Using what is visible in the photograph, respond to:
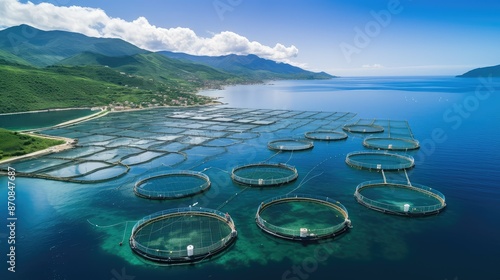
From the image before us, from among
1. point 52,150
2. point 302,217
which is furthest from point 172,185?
point 52,150

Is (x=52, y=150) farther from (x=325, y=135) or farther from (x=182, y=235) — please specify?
(x=325, y=135)

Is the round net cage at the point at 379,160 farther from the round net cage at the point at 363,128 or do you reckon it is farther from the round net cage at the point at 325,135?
the round net cage at the point at 363,128

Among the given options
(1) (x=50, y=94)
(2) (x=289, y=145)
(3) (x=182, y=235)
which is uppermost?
(1) (x=50, y=94)

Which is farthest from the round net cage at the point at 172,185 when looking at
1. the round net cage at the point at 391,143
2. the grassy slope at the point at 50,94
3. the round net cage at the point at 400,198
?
the grassy slope at the point at 50,94

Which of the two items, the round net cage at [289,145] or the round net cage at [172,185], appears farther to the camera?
the round net cage at [289,145]

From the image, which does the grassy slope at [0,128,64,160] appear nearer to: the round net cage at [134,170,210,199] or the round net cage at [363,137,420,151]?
the round net cage at [134,170,210,199]

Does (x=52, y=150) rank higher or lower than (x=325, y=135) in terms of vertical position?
lower
